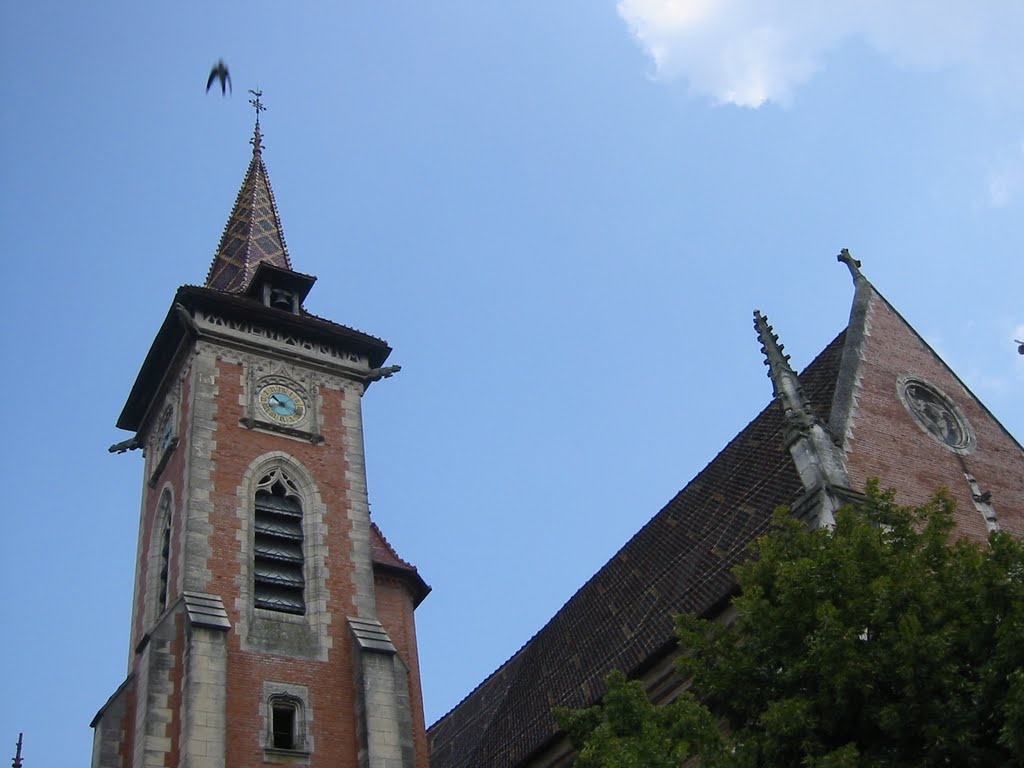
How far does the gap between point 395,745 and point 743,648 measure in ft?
30.9

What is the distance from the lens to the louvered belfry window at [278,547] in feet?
73.6

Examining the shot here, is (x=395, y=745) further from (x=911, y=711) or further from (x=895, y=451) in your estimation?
(x=911, y=711)

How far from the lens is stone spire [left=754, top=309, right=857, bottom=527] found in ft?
59.9

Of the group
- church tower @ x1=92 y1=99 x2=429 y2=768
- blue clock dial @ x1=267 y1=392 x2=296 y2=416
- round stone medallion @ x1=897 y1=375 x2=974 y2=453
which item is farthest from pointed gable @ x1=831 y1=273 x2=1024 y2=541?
blue clock dial @ x1=267 y1=392 x2=296 y2=416

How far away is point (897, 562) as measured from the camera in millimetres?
12906

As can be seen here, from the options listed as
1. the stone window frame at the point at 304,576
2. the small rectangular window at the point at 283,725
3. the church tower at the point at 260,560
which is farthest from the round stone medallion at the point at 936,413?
the small rectangular window at the point at 283,725

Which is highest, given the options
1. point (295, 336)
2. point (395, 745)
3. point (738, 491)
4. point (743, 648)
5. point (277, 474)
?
point (295, 336)

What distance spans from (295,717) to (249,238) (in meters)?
A: 14.8

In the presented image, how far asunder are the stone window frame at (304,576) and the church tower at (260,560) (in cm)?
3

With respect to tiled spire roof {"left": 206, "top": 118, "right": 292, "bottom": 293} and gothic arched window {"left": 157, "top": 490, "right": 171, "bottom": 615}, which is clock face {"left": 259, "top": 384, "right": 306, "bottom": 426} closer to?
gothic arched window {"left": 157, "top": 490, "right": 171, "bottom": 615}

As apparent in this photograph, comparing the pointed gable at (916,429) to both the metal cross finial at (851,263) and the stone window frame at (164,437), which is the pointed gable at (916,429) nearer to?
the metal cross finial at (851,263)

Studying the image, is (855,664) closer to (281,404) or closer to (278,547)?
(278,547)

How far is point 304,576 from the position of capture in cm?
2302

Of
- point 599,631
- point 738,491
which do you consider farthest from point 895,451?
point 599,631
